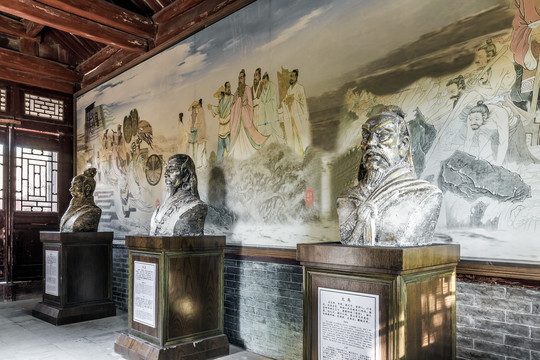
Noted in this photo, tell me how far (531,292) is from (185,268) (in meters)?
2.71

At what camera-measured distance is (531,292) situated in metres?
2.50

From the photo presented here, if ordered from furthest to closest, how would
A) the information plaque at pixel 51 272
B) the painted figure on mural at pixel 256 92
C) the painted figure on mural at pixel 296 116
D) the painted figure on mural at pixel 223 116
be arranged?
the information plaque at pixel 51 272 → the painted figure on mural at pixel 223 116 → the painted figure on mural at pixel 256 92 → the painted figure on mural at pixel 296 116

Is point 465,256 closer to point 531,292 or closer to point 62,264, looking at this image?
point 531,292

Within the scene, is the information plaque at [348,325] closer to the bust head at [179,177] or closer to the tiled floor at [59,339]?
the tiled floor at [59,339]

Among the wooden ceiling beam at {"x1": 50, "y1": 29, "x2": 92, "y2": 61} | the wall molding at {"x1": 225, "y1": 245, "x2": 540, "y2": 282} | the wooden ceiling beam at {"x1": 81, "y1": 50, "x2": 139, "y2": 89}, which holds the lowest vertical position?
the wall molding at {"x1": 225, "y1": 245, "x2": 540, "y2": 282}

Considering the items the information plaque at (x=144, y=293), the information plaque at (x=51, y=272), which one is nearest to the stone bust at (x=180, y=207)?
the information plaque at (x=144, y=293)

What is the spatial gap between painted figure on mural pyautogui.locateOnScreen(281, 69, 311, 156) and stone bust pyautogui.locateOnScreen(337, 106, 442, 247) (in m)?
1.41

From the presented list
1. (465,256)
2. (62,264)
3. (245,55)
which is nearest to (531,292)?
(465,256)

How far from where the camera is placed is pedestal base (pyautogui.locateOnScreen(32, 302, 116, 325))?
5234 millimetres

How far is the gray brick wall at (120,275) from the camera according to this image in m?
6.20

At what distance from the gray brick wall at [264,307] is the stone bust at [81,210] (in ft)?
7.21

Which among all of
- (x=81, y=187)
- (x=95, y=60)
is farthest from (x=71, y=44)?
(x=81, y=187)

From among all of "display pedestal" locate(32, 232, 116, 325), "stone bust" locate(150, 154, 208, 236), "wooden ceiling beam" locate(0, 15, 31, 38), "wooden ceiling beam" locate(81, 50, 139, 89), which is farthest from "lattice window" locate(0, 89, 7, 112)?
"stone bust" locate(150, 154, 208, 236)

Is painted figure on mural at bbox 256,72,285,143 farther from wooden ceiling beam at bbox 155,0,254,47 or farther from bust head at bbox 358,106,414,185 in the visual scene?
bust head at bbox 358,106,414,185
